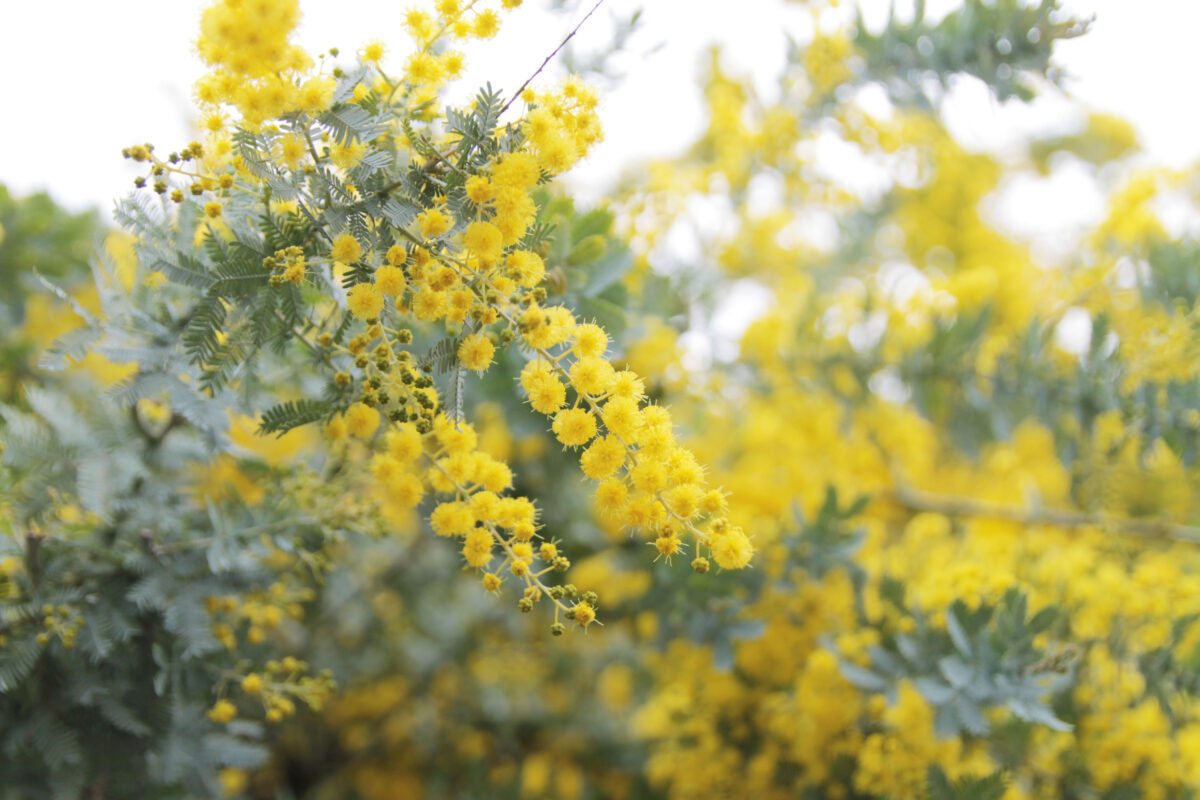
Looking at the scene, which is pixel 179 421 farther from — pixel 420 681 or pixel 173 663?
pixel 420 681

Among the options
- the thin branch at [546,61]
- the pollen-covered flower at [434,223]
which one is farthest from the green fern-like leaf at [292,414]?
the thin branch at [546,61]

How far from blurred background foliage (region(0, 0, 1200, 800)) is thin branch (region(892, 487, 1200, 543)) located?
14 millimetres

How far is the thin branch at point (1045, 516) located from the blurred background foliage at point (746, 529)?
0.01 metres

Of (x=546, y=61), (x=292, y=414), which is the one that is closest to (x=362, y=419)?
(x=292, y=414)

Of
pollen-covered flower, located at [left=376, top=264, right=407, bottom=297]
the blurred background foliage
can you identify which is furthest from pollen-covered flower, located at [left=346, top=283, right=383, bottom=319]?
the blurred background foliage

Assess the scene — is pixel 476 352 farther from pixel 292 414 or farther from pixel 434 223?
Result: pixel 292 414

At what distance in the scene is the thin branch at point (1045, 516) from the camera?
240 centimetres

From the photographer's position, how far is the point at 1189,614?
6.31ft

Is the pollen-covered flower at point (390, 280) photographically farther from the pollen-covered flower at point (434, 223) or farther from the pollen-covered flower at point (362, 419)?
the pollen-covered flower at point (362, 419)

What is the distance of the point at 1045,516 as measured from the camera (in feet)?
8.39

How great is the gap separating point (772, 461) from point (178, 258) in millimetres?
2129

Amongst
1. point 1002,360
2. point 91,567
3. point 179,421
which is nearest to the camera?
point 91,567

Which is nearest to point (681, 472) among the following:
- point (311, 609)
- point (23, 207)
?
point (311, 609)

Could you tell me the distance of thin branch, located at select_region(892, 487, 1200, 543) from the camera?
2.40 metres
